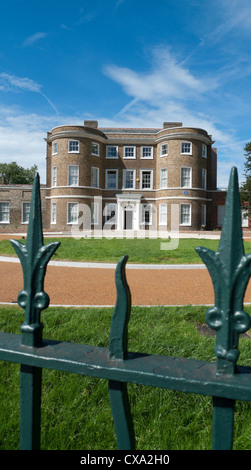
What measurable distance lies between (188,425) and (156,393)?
410 millimetres

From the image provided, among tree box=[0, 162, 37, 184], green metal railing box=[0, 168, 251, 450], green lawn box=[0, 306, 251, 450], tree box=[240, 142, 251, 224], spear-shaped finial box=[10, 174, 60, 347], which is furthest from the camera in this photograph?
tree box=[0, 162, 37, 184]

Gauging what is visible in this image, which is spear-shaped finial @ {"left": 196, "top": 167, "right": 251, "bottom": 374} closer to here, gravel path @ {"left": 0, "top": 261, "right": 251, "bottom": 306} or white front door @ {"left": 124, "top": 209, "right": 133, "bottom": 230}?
gravel path @ {"left": 0, "top": 261, "right": 251, "bottom": 306}

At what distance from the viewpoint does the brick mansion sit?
34.1 meters

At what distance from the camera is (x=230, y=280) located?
1.08 m

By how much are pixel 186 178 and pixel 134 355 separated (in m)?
34.6

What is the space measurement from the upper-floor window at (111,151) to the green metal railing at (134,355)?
121 feet

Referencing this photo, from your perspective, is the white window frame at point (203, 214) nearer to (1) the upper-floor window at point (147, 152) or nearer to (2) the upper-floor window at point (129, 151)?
(1) the upper-floor window at point (147, 152)

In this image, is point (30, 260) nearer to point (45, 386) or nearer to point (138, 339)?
point (45, 386)

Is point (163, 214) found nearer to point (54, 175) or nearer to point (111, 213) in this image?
point (111, 213)

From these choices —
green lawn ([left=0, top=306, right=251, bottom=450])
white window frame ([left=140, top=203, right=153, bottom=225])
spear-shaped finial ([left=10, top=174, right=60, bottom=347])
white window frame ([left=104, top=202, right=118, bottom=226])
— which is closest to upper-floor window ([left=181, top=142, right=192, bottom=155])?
white window frame ([left=140, top=203, right=153, bottom=225])

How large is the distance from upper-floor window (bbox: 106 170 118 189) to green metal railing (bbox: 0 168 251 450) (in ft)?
119

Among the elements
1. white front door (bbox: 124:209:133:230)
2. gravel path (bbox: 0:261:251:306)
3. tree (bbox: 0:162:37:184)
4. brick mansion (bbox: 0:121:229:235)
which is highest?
tree (bbox: 0:162:37:184)

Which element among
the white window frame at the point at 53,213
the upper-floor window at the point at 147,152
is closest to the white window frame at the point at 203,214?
the upper-floor window at the point at 147,152

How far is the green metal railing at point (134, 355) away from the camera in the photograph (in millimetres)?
1057
